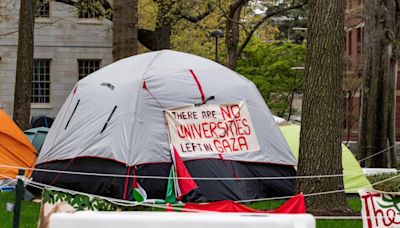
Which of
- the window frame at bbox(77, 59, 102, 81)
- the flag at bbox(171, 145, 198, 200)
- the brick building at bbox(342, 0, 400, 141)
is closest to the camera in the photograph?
the flag at bbox(171, 145, 198, 200)

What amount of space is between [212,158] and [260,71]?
2831cm

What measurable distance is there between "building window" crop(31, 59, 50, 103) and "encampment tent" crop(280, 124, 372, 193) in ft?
88.9

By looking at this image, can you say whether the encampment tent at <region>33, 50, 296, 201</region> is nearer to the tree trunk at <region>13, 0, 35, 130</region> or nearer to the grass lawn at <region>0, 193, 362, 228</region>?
the grass lawn at <region>0, 193, 362, 228</region>

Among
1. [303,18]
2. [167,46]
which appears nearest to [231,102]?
[167,46]

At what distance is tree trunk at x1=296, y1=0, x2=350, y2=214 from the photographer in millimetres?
11852

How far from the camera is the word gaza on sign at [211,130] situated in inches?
532

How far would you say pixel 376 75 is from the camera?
25.1 m

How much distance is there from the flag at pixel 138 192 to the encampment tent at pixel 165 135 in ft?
0.14

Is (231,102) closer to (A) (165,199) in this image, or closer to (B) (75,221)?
(A) (165,199)

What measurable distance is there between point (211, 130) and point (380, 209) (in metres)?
5.78

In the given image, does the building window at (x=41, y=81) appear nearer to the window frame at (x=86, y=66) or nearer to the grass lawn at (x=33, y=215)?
the window frame at (x=86, y=66)

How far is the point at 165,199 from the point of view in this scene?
42.8 feet

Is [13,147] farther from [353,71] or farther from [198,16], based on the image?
[353,71]

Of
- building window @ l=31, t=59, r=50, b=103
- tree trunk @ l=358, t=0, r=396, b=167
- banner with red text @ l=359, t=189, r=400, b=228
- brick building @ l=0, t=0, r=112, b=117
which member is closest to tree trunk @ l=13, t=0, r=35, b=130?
tree trunk @ l=358, t=0, r=396, b=167
